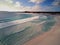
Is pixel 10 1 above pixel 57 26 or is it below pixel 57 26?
above

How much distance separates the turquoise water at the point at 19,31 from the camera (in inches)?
43.7

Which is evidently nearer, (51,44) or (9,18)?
(51,44)

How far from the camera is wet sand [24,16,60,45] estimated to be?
110 centimetres

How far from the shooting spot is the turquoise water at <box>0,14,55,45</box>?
111 cm

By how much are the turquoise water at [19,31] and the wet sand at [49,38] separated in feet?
0.12

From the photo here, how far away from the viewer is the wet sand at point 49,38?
1100 millimetres

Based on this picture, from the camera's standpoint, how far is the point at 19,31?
1150 millimetres

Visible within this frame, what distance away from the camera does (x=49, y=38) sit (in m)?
1.12

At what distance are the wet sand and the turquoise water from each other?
1.4 inches

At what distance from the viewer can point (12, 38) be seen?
112cm

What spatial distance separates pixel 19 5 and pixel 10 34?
12.3 inches

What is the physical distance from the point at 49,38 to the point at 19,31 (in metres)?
0.30

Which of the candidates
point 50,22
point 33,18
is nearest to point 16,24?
point 33,18

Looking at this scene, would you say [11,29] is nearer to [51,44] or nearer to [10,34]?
[10,34]
